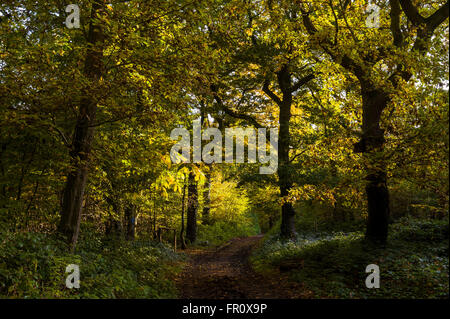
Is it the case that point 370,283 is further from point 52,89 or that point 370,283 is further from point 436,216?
point 436,216

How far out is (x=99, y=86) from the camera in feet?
19.6

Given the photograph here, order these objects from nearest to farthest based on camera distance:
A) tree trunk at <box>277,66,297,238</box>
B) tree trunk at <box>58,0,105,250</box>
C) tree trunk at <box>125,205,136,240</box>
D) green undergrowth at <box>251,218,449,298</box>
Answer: green undergrowth at <box>251,218,449,298</box> → tree trunk at <box>58,0,105,250</box> → tree trunk at <box>277,66,297,238</box> → tree trunk at <box>125,205,136,240</box>

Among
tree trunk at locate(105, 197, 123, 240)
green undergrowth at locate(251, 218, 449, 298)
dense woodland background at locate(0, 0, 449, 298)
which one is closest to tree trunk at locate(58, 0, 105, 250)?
dense woodland background at locate(0, 0, 449, 298)

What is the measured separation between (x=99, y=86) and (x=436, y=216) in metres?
14.2

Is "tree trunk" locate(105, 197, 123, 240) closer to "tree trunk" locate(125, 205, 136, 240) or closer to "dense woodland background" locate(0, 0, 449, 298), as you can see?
"dense woodland background" locate(0, 0, 449, 298)

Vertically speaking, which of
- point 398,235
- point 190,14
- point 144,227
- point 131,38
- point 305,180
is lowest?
point 144,227

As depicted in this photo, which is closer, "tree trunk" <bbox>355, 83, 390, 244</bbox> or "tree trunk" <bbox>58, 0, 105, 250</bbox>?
"tree trunk" <bbox>58, 0, 105, 250</bbox>

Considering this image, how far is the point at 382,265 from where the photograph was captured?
23.4ft

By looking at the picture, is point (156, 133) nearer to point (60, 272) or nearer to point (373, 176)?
point (60, 272)

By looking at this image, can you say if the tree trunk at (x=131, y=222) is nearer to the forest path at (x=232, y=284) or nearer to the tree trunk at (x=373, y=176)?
the forest path at (x=232, y=284)

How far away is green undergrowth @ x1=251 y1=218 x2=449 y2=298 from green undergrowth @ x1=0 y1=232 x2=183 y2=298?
154 inches

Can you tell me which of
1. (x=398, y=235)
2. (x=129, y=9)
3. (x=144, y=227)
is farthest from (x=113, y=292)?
(x=144, y=227)

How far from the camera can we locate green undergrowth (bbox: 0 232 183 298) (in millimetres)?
4766

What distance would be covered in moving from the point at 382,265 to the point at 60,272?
705cm
